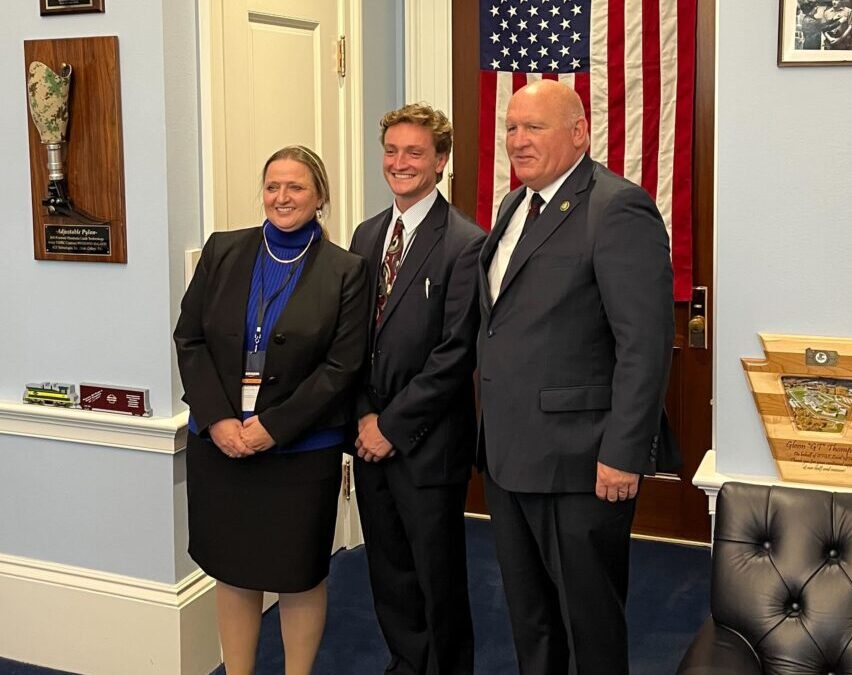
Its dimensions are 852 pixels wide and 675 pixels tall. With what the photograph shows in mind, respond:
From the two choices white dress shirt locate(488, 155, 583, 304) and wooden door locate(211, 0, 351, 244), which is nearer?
white dress shirt locate(488, 155, 583, 304)

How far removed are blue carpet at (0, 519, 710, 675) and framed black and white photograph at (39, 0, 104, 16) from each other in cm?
181

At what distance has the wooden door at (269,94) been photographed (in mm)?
3182

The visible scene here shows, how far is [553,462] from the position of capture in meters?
2.34

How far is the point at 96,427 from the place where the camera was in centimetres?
310

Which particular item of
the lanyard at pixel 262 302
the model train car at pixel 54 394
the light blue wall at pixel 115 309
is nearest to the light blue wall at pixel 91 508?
the light blue wall at pixel 115 309

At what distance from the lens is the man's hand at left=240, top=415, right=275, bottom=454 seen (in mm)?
2586

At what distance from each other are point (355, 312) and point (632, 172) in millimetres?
1604

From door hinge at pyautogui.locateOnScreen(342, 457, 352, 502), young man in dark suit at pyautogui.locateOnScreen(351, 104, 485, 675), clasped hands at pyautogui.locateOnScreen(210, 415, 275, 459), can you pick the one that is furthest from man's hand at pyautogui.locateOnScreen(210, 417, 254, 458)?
door hinge at pyautogui.locateOnScreen(342, 457, 352, 502)

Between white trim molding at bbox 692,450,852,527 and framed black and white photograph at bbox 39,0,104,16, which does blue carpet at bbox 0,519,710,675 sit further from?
framed black and white photograph at bbox 39,0,104,16

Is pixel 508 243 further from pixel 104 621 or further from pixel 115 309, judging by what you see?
pixel 104 621

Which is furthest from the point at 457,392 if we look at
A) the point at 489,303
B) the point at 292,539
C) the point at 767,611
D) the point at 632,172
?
the point at 632,172

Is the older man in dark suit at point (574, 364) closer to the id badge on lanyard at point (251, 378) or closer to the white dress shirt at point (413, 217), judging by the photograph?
the white dress shirt at point (413, 217)

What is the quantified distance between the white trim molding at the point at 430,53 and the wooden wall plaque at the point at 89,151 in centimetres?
145

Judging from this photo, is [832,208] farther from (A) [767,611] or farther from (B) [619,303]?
(A) [767,611]
